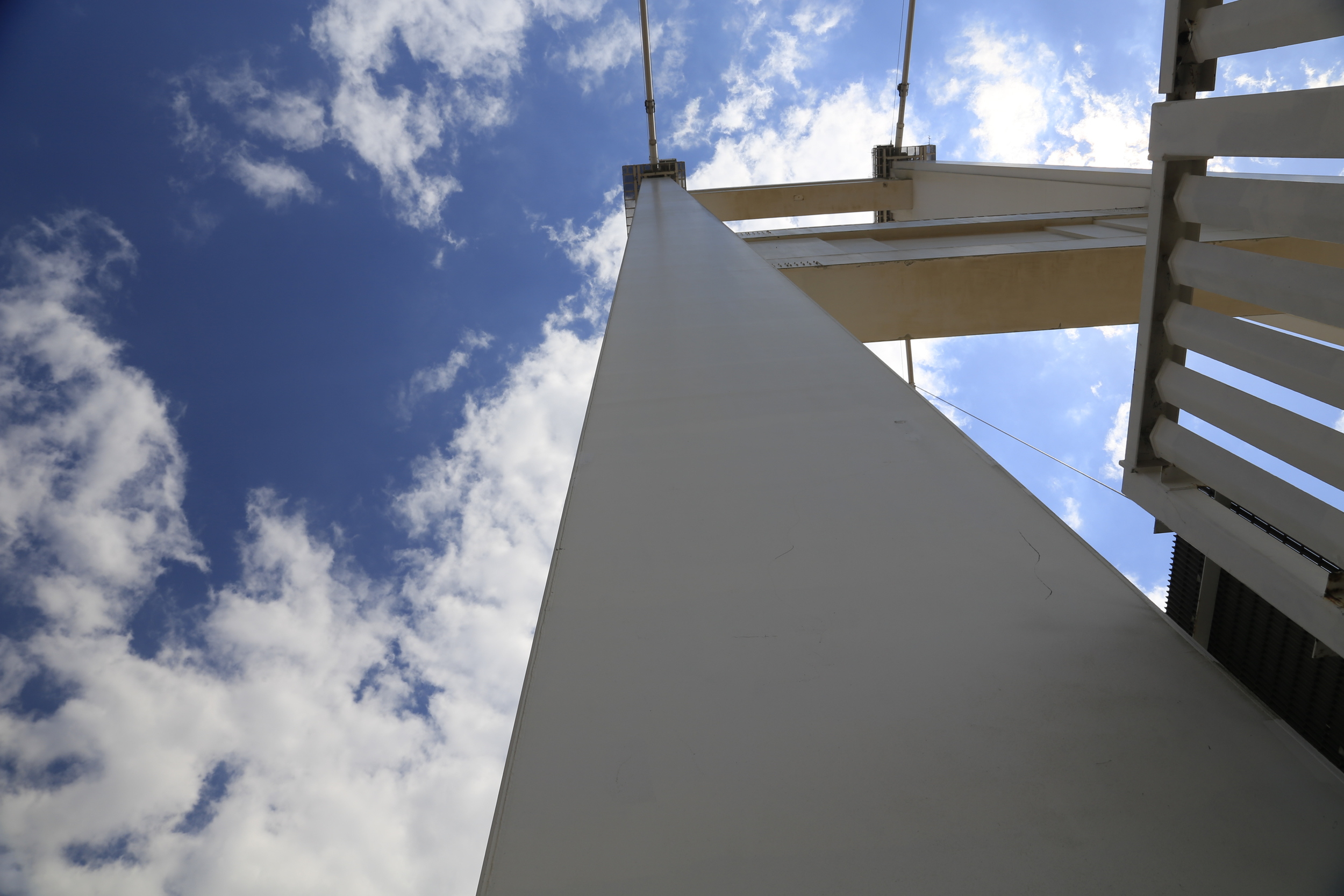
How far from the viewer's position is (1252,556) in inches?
51.3

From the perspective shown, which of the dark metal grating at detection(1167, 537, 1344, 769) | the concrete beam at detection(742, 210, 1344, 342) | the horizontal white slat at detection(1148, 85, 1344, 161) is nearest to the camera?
the horizontal white slat at detection(1148, 85, 1344, 161)

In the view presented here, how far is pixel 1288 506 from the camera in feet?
4.09

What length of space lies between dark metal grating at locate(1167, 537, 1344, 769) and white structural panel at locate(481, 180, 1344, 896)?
11.2 inches

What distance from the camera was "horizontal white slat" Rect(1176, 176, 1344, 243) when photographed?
3.70 feet

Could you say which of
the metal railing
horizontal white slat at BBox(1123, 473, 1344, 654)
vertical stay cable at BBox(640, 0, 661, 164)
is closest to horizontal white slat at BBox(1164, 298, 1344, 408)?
the metal railing

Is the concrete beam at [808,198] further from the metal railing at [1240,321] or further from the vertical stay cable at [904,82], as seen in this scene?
the metal railing at [1240,321]

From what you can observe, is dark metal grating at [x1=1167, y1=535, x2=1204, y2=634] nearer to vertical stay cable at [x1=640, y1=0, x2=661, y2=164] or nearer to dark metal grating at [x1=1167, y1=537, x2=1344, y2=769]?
dark metal grating at [x1=1167, y1=537, x2=1344, y2=769]

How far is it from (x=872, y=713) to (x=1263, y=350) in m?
0.98

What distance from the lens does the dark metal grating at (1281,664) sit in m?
1.36

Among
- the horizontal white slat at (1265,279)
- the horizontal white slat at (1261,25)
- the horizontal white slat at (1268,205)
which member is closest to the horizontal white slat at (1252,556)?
the horizontal white slat at (1265,279)

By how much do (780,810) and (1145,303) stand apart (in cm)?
139

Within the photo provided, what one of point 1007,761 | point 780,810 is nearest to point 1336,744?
point 1007,761

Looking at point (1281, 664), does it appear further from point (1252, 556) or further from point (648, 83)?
point (648, 83)

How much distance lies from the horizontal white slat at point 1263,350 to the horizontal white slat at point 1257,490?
0.17 m
